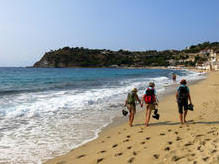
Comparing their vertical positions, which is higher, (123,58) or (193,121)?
Result: (123,58)

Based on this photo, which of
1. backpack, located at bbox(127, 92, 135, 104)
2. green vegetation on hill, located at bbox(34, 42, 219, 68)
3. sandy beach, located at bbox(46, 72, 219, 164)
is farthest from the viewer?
green vegetation on hill, located at bbox(34, 42, 219, 68)

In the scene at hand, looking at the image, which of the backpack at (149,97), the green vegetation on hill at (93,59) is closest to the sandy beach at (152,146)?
the backpack at (149,97)

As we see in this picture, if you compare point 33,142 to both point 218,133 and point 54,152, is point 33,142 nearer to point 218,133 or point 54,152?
point 54,152

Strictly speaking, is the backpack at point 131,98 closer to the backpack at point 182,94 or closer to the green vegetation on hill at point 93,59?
the backpack at point 182,94

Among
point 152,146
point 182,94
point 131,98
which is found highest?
point 182,94

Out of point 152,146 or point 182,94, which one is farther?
point 182,94

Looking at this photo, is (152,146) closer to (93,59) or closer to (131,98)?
(131,98)

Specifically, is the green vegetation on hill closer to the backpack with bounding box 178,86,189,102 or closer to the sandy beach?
the backpack with bounding box 178,86,189,102

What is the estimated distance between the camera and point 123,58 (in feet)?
604

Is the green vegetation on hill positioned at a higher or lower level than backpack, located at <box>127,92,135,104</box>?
higher

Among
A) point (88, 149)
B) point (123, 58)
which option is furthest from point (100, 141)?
point (123, 58)

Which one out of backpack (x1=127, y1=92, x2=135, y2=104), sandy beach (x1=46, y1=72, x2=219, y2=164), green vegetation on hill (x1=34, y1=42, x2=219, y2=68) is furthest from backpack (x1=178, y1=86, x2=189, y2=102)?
green vegetation on hill (x1=34, y1=42, x2=219, y2=68)

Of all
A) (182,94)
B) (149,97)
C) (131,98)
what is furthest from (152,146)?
(182,94)

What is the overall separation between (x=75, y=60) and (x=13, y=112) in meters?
162
